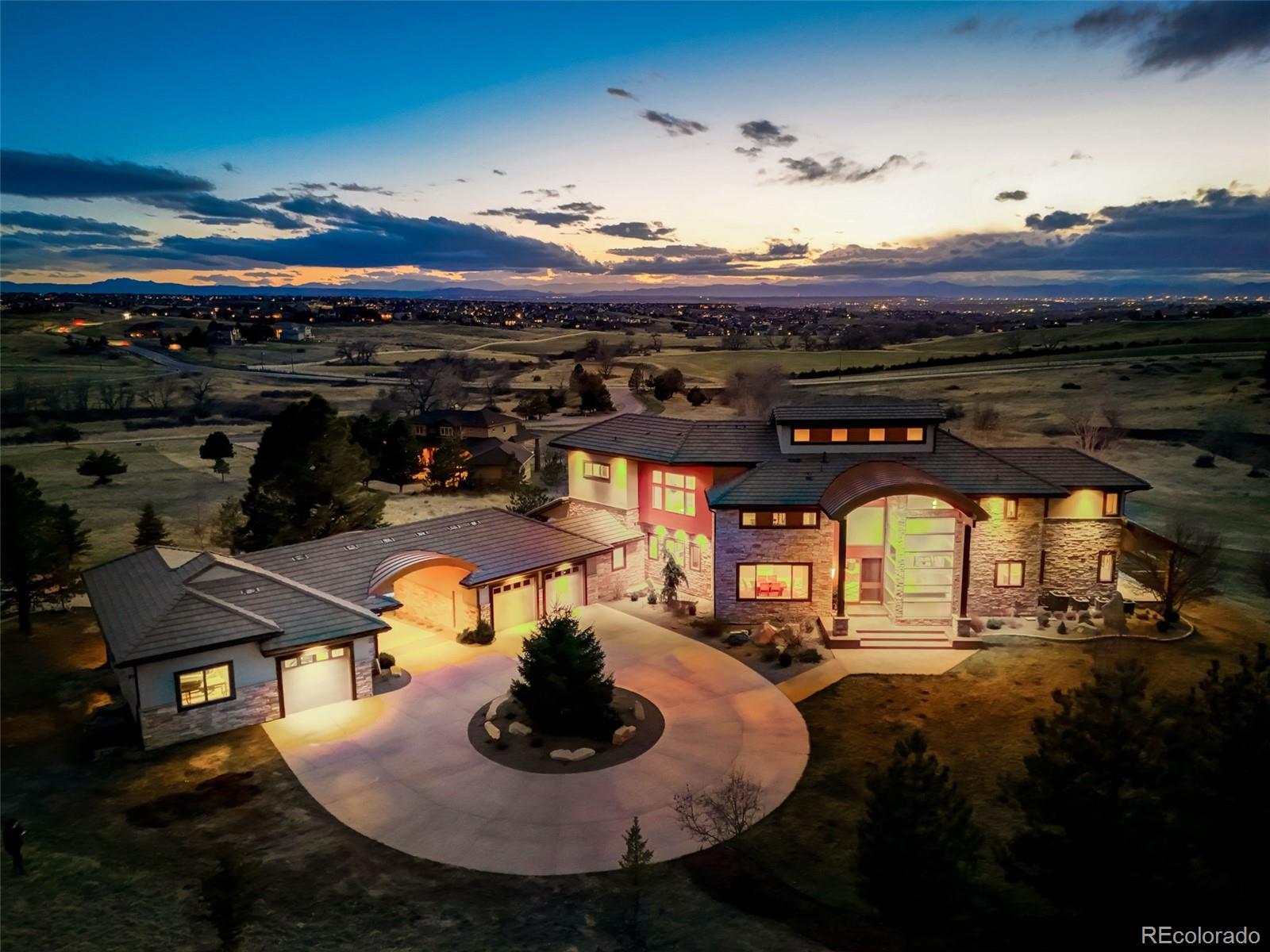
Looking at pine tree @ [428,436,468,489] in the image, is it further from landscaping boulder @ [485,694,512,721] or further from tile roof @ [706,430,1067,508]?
landscaping boulder @ [485,694,512,721]

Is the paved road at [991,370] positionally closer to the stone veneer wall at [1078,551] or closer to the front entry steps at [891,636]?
the stone veneer wall at [1078,551]

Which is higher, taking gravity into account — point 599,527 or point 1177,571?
point 599,527

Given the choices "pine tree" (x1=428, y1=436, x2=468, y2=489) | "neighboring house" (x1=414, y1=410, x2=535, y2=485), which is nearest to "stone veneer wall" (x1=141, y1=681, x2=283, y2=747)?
"pine tree" (x1=428, y1=436, x2=468, y2=489)

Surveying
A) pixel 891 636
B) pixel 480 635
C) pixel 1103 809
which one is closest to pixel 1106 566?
pixel 891 636

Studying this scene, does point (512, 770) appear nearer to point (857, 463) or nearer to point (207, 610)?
point (207, 610)

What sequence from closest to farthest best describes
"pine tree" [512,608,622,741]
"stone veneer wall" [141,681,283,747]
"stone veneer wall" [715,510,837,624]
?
"stone veneer wall" [141,681,283,747] < "pine tree" [512,608,622,741] < "stone veneer wall" [715,510,837,624]
